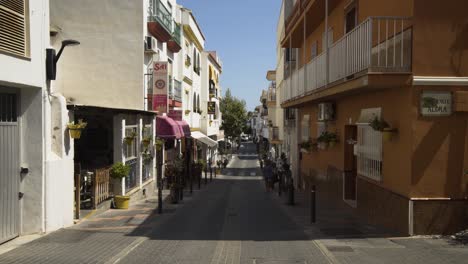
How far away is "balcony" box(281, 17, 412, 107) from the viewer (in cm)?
965

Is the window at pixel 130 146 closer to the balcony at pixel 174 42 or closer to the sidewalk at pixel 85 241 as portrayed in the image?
the sidewalk at pixel 85 241

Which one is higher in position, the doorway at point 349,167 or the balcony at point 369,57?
the balcony at point 369,57

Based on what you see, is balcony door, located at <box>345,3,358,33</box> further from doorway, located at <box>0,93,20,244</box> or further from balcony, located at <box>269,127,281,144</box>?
balcony, located at <box>269,127,281,144</box>

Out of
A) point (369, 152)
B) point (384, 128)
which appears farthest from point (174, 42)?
point (384, 128)

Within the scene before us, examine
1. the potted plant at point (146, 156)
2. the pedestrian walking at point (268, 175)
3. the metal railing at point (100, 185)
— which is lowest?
the pedestrian walking at point (268, 175)

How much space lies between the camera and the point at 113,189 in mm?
15734

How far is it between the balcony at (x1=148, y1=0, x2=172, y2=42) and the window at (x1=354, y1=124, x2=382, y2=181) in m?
10.9

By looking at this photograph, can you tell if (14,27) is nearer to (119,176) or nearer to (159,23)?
(119,176)

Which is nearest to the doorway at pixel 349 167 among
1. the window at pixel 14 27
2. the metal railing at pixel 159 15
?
the window at pixel 14 27

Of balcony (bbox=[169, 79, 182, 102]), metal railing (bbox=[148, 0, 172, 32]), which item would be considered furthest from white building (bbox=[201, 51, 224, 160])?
metal railing (bbox=[148, 0, 172, 32])

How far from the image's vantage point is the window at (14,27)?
29.4 ft

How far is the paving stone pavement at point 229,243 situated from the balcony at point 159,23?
9708 mm

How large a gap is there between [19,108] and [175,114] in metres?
16.7

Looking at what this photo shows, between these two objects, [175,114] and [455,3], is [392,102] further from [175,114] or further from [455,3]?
[175,114]
